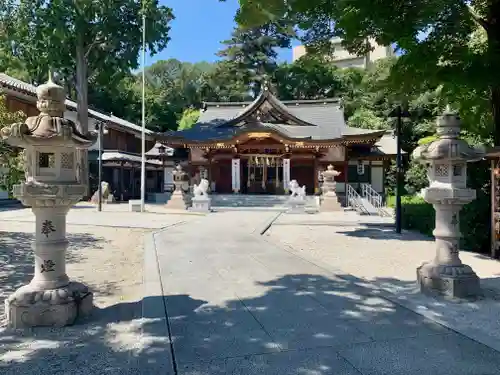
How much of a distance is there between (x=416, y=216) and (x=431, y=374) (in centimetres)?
1107

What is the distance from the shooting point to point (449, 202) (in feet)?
17.5

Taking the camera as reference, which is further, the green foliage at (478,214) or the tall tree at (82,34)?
the tall tree at (82,34)

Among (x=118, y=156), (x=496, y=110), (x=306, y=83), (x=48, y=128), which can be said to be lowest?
(x=48, y=128)

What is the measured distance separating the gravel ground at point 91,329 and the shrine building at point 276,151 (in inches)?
684

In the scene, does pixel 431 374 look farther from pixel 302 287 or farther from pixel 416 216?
pixel 416 216

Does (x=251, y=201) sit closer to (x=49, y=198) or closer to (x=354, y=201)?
(x=354, y=201)

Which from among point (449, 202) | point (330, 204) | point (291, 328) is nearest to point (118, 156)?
point (330, 204)

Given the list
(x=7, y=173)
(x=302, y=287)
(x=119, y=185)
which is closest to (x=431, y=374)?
(x=302, y=287)

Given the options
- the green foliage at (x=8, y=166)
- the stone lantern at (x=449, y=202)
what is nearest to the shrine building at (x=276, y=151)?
the green foliage at (x=8, y=166)

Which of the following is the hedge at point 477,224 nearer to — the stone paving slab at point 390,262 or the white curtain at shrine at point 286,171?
the stone paving slab at point 390,262

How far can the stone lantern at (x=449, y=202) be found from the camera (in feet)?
17.1

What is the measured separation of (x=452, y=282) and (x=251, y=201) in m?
19.2

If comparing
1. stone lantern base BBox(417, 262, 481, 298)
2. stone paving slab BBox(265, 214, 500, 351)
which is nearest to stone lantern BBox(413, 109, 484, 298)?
stone lantern base BBox(417, 262, 481, 298)

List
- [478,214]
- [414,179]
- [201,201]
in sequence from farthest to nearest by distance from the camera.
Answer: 1. [414,179]
2. [201,201]
3. [478,214]
